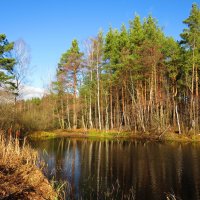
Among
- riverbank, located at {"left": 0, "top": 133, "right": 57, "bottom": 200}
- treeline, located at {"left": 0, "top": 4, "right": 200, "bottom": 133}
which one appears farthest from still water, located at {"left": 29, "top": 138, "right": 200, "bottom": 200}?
treeline, located at {"left": 0, "top": 4, "right": 200, "bottom": 133}

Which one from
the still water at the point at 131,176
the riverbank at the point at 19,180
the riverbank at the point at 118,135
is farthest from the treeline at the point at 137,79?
the riverbank at the point at 19,180

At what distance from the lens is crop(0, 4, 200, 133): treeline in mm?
30397

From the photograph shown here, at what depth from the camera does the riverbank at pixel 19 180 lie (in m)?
7.08

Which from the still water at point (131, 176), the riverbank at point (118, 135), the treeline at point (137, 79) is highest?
the treeline at point (137, 79)

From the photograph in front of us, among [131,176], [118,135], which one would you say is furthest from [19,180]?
[118,135]

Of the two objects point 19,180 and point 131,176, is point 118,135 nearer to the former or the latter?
point 131,176

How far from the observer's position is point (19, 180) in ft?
26.3

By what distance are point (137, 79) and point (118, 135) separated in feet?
25.2

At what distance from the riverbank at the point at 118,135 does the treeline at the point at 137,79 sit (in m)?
1.05

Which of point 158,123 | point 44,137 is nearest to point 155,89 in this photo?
point 158,123

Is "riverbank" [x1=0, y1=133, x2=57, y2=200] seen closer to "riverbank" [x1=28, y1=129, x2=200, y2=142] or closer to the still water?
the still water

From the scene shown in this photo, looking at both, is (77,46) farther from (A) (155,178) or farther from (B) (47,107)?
(A) (155,178)

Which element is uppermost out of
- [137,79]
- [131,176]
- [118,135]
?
[137,79]

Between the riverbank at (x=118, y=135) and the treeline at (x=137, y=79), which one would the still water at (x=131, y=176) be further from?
the treeline at (x=137, y=79)
